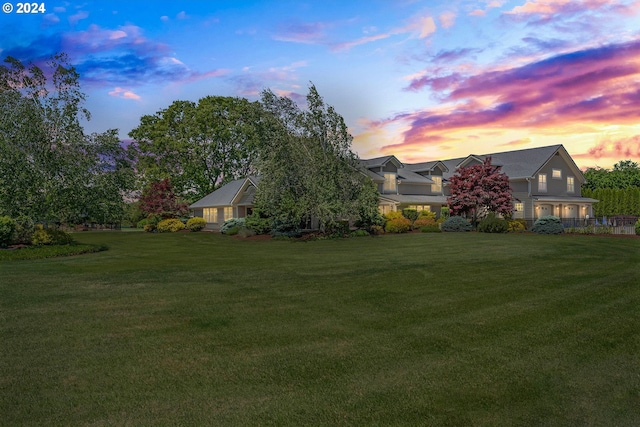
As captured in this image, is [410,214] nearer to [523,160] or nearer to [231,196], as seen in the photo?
[523,160]

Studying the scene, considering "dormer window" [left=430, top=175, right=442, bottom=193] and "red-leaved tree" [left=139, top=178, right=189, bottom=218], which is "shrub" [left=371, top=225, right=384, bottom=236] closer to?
"dormer window" [left=430, top=175, right=442, bottom=193]

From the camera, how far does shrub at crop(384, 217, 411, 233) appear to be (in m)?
37.4

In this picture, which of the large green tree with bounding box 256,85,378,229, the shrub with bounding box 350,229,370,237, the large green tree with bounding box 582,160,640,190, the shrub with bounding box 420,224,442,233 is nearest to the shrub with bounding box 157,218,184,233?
the large green tree with bounding box 256,85,378,229

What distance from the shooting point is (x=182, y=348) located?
7133mm

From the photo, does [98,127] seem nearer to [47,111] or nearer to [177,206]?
[47,111]

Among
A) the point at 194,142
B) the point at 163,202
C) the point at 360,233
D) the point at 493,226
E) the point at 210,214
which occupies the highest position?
the point at 194,142

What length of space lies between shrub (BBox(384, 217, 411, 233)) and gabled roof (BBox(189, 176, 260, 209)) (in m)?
15.7

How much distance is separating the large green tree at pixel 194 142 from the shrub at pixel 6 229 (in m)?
37.7

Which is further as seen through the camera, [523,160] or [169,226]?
[523,160]

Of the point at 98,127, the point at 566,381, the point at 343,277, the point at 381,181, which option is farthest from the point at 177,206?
the point at 566,381

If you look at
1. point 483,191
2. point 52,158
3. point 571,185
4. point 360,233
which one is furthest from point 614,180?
point 52,158

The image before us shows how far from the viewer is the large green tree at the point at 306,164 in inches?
1318

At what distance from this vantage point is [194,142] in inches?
2426

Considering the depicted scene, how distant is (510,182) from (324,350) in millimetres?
45887
